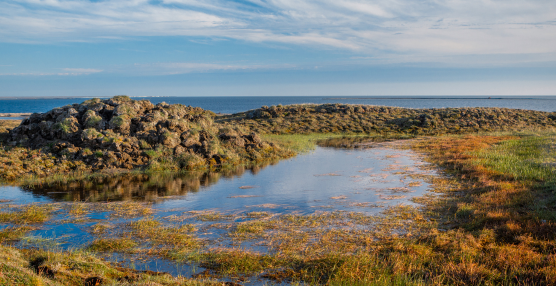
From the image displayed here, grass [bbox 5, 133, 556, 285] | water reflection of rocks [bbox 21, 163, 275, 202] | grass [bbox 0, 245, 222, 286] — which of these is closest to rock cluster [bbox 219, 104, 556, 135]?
water reflection of rocks [bbox 21, 163, 275, 202]

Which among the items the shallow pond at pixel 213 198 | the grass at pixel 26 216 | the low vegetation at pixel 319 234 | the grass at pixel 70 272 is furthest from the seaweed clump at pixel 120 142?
the grass at pixel 70 272

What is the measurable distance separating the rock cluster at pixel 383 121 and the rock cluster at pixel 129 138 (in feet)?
66.6

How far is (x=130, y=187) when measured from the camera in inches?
645

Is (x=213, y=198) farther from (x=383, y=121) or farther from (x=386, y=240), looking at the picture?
(x=383, y=121)

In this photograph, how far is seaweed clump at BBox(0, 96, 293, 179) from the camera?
66.1 ft

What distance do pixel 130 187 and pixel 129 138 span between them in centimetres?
678

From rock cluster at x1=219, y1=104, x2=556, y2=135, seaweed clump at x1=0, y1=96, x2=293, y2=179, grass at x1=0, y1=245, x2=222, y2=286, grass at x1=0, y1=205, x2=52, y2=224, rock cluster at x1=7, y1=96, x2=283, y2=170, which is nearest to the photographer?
grass at x1=0, y1=245, x2=222, y2=286

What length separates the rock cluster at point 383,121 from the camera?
48062 millimetres

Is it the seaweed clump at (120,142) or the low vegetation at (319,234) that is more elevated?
the seaweed clump at (120,142)

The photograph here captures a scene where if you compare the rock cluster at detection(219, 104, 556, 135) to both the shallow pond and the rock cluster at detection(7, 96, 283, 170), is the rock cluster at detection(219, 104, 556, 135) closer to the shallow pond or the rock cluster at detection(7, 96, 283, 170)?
the rock cluster at detection(7, 96, 283, 170)

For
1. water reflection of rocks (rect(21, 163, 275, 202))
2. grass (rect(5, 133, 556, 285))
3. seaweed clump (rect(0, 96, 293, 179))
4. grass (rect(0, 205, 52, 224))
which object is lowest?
water reflection of rocks (rect(21, 163, 275, 202))

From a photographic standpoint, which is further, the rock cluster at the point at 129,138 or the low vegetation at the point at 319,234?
the rock cluster at the point at 129,138

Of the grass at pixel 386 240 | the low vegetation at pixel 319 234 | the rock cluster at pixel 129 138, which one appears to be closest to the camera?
the low vegetation at pixel 319 234

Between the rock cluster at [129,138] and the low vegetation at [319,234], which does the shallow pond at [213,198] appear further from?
the rock cluster at [129,138]
